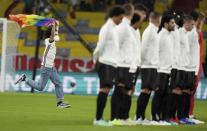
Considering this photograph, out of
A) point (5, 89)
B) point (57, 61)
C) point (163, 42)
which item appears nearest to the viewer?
point (163, 42)

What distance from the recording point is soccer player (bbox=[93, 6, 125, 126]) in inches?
638

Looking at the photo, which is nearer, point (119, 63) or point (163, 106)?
point (119, 63)

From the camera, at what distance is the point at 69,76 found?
2828 cm

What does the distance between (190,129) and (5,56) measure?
11.4m

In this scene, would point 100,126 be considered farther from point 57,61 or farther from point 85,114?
point 57,61

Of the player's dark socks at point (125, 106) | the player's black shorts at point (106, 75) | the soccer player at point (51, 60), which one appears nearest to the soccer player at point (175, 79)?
the player's dark socks at point (125, 106)

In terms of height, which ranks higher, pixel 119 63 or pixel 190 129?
pixel 119 63

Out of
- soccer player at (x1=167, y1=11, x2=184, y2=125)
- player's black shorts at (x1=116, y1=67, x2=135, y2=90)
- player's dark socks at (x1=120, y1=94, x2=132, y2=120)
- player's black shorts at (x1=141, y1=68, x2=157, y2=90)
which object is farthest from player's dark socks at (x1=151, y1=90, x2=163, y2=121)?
player's black shorts at (x1=116, y1=67, x2=135, y2=90)

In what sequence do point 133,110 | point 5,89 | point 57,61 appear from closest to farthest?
1. point 133,110
2. point 5,89
3. point 57,61

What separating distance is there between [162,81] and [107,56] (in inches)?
69.0

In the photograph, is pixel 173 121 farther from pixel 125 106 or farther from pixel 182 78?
pixel 125 106

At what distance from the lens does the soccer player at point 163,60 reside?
57.6 feet

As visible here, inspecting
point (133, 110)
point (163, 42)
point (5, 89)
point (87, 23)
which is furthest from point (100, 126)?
point (87, 23)

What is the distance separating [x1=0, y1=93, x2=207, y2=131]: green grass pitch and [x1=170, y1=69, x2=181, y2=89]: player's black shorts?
1.05 metres
